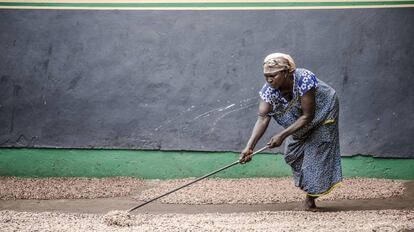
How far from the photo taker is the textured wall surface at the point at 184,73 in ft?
24.4

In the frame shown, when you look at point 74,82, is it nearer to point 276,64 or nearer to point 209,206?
point 209,206

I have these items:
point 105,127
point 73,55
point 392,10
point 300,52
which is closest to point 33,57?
point 73,55

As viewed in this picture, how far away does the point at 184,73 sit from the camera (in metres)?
7.59

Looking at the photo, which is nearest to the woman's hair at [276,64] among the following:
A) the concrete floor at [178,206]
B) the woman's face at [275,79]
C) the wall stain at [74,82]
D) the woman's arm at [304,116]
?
the woman's face at [275,79]

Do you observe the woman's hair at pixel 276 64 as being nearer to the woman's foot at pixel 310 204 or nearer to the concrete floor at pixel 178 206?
the woman's foot at pixel 310 204

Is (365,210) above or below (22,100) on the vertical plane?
below

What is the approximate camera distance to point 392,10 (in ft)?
24.1

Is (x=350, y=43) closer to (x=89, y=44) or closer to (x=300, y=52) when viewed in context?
(x=300, y=52)

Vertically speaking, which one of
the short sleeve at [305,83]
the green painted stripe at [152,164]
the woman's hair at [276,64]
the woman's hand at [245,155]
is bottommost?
the green painted stripe at [152,164]

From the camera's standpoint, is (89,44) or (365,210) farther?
(89,44)

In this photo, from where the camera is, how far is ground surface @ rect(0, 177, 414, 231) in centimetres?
515

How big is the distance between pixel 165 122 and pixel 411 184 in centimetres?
291

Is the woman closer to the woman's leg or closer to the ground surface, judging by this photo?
the woman's leg

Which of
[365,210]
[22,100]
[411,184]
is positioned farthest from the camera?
[22,100]
